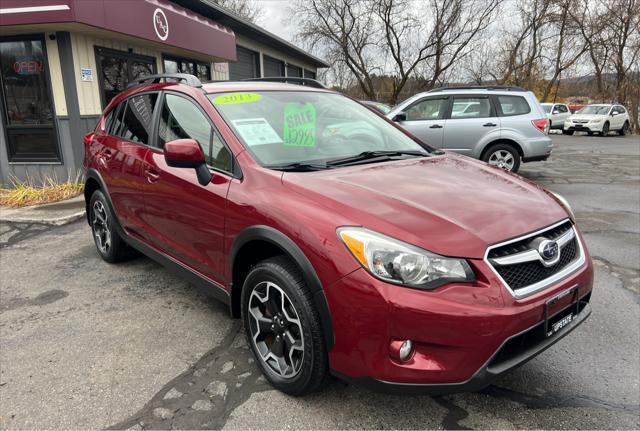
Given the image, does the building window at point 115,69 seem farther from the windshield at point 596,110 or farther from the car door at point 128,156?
the windshield at point 596,110

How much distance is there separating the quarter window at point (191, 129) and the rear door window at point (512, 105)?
7035 mm

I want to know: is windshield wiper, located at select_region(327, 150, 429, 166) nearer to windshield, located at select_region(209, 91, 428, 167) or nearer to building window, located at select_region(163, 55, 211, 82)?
windshield, located at select_region(209, 91, 428, 167)

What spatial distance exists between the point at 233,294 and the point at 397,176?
1.23 metres

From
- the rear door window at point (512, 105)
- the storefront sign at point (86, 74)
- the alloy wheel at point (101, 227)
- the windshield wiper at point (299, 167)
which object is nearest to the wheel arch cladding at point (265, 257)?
the windshield wiper at point (299, 167)

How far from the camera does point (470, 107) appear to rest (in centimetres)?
888

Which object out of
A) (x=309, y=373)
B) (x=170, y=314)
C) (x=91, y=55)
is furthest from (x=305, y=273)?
(x=91, y=55)

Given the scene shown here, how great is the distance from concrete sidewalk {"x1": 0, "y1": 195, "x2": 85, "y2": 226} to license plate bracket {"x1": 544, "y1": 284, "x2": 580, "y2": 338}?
6.20 meters

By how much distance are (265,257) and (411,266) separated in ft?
3.16

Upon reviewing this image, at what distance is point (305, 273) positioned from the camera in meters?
2.17

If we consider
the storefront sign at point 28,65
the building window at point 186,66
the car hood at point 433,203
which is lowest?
the car hood at point 433,203

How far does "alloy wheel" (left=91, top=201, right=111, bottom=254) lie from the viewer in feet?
14.8

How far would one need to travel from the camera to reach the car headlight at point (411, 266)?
1955 millimetres

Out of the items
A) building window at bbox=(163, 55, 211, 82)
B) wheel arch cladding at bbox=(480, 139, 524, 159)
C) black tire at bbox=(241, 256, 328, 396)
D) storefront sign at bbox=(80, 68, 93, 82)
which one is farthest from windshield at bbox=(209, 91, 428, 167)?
building window at bbox=(163, 55, 211, 82)

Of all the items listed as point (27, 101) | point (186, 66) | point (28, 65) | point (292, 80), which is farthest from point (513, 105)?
point (27, 101)
